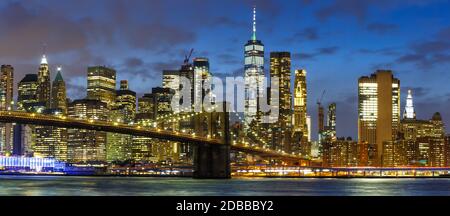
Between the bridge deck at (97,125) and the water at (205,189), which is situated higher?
the bridge deck at (97,125)

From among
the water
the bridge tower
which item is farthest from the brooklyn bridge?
the water

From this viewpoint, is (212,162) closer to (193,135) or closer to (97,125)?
(193,135)

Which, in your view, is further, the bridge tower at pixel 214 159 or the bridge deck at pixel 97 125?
the bridge tower at pixel 214 159

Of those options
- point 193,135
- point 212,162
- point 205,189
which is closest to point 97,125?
point 193,135

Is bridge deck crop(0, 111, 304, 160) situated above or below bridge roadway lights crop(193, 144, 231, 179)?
above

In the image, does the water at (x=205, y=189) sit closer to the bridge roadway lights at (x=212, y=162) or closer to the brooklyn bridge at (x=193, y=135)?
the brooklyn bridge at (x=193, y=135)

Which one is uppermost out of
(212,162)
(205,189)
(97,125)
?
(97,125)


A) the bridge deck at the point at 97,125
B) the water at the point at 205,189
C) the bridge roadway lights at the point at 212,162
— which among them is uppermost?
the bridge deck at the point at 97,125

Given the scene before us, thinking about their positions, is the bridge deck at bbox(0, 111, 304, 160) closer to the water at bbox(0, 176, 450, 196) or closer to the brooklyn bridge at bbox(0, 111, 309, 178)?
the brooklyn bridge at bbox(0, 111, 309, 178)

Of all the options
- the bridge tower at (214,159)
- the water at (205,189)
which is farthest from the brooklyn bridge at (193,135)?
the water at (205,189)

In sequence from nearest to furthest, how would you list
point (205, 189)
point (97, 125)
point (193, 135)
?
point (205, 189) → point (97, 125) → point (193, 135)

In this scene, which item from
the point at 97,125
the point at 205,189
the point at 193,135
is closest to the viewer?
the point at 205,189
